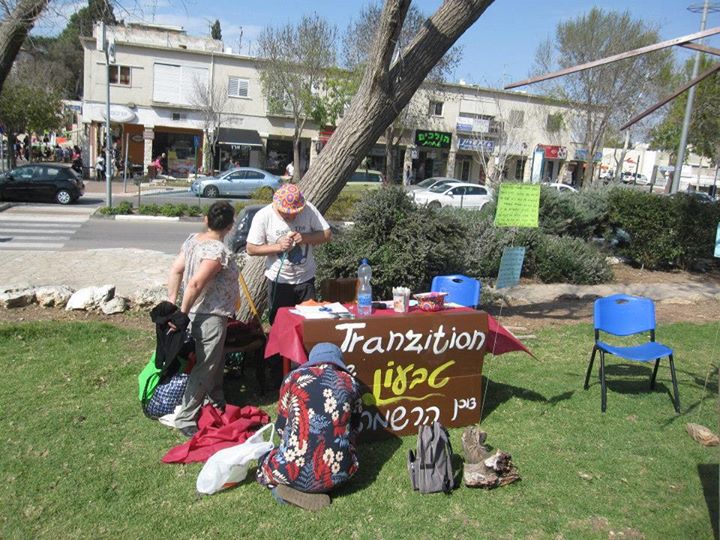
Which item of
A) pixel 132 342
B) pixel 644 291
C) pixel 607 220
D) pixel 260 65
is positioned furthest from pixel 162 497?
pixel 260 65

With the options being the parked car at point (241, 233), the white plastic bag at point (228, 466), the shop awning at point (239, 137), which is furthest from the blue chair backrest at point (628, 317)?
the shop awning at point (239, 137)

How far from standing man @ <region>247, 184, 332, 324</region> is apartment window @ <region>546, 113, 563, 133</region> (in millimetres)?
39348

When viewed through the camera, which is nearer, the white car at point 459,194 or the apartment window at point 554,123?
the white car at point 459,194

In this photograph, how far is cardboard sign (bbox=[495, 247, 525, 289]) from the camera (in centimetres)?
611

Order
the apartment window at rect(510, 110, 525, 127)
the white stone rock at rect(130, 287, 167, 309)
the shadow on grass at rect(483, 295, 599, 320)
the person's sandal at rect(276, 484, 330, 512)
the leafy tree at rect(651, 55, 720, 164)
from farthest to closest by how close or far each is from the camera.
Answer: the apartment window at rect(510, 110, 525, 127) < the leafy tree at rect(651, 55, 720, 164) < the shadow on grass at rect(483, 295, 599, 320) < the white stone rock at rect(130, 287, 167, 309) < the person's sandal at rect(276, 484, 330, 512)

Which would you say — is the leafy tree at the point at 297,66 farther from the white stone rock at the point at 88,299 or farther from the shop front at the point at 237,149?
Result: the white stone rock at the point at 88,299

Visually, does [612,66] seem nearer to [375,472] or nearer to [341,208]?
[341,208]

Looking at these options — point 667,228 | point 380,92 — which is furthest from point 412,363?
point 667,228

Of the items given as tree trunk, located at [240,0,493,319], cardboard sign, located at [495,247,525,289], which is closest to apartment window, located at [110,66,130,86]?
tree trunk, located at [240,0,493,319]

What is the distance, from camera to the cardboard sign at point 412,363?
4.20 metres

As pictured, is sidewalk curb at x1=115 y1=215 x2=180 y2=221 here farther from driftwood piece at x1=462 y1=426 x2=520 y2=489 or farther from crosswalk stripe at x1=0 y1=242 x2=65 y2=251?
driftwood piece at x1=462 y1=426 x2=520 y2=489

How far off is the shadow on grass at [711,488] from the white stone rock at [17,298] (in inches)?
291

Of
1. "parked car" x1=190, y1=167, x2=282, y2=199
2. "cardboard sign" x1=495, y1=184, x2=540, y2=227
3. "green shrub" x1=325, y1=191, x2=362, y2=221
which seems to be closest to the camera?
"cardboard sign" x1=495, y1=184, x2=540, y2=227

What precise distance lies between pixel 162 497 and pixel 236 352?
1.75 meters
